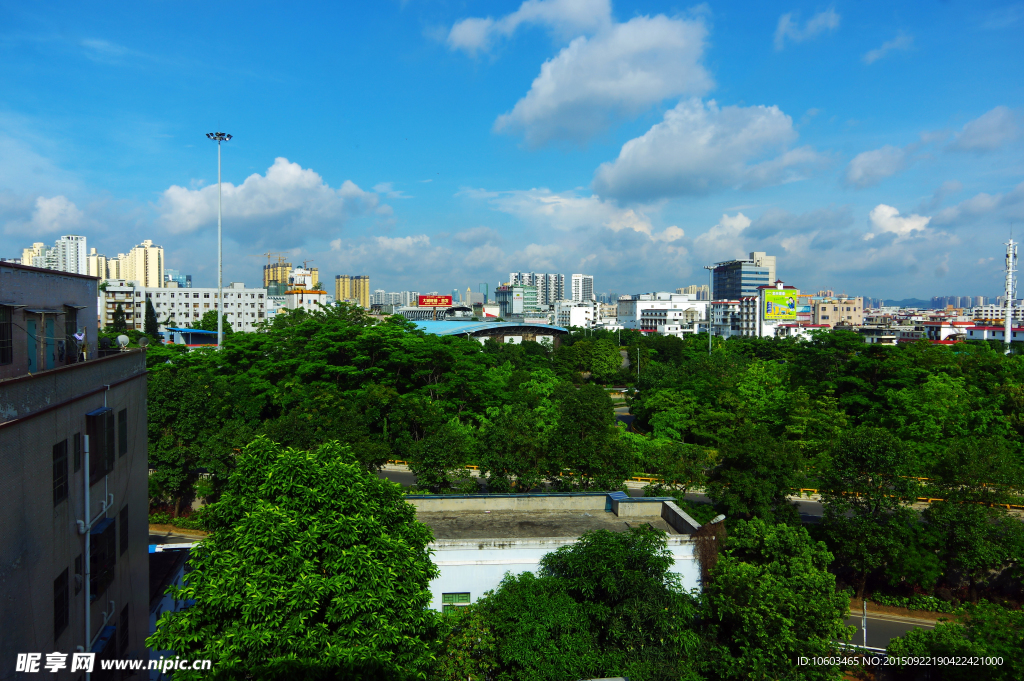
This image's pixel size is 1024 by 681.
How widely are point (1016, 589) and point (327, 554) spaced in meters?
20.6

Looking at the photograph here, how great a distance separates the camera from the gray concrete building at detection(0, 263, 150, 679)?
23.0 feet

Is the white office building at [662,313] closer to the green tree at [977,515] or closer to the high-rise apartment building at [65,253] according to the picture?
the green tree at [977,515]

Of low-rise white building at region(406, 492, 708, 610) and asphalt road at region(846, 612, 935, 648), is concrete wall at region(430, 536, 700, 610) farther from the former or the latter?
asphalt road at region(846, 612, 935, 648)

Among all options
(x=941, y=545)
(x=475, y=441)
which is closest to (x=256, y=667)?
(x=475, y=441)

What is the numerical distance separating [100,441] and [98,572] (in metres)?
2.12

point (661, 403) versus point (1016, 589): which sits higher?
point (661, 403)

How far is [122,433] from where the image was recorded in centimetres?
1086

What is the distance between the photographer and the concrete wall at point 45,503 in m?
6.80

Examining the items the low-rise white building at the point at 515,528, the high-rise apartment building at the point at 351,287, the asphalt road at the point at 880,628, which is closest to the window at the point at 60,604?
the low-rise white building at the point at 515,528

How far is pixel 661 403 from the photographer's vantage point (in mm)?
38844

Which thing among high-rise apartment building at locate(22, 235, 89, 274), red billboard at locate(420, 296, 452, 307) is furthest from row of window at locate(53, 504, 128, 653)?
high-rise apartment building at locate(22, 235, 89, 274)

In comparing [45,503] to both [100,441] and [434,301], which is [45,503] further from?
[434,301]

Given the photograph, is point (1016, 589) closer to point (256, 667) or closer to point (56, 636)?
point (256, 667)

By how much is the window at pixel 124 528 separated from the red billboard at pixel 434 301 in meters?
79.0
